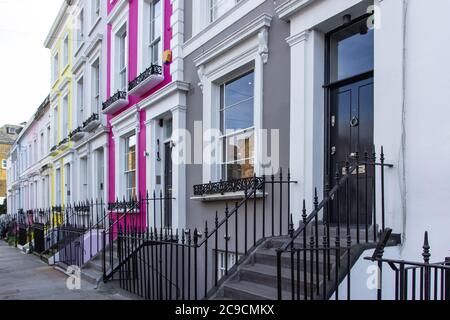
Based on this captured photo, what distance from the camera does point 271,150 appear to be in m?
6.09

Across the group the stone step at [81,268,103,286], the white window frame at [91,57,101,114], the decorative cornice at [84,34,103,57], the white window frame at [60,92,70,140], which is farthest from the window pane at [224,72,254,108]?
the white window frame at [60,92,70,140]

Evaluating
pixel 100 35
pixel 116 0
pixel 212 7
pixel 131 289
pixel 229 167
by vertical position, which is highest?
pixel 116 0

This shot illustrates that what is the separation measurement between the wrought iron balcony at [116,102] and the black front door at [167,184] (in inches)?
82.5

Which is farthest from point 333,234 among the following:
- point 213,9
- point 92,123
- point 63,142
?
point 63,142

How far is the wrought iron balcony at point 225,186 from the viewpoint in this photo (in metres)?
6.16

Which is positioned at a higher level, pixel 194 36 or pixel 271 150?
pixel 194 36

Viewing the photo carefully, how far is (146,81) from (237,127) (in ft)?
9.47

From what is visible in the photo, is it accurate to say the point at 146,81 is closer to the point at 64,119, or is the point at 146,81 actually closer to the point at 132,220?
the point at 132,220

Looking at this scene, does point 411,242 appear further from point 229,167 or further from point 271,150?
point 229,167

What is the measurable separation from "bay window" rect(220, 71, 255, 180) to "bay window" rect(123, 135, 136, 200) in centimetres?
375

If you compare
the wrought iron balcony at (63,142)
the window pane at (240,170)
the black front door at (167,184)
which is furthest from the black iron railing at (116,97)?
the wrought iron balcony at (63,142)
